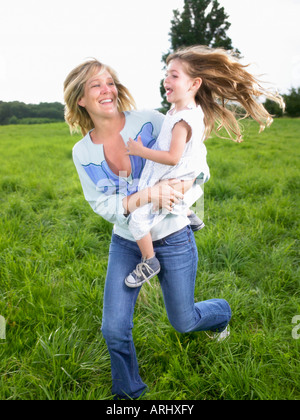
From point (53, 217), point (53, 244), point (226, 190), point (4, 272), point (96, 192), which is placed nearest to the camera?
point (96, 192)

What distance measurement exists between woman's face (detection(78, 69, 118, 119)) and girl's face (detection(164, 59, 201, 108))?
1.03 feet

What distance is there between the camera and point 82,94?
1.87m

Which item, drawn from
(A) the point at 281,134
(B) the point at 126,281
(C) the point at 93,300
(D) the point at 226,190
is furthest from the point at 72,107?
(A) the point at 281,134

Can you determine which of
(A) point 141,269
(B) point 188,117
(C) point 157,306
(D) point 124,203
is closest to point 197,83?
(B) point 188,117

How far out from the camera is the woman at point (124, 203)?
170cm

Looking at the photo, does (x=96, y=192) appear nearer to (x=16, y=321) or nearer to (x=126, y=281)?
(x=126, y=281)

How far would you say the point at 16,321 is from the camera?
7.00 feet

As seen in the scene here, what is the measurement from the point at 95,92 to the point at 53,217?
91.3 inches

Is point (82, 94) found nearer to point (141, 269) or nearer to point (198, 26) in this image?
point (141, 269)

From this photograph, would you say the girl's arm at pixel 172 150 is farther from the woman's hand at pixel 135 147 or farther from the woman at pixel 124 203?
the woman at pixel 124 203

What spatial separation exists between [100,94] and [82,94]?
132mm

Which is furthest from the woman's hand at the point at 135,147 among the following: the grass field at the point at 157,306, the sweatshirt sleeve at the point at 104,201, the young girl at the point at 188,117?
the grass field at the point at 157,306

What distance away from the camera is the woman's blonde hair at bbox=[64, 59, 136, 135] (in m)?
1.82

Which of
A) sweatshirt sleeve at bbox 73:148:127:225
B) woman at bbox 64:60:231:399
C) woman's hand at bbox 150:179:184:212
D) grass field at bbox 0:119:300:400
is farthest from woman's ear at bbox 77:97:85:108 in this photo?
grass field at bbox 0:119:300:400
